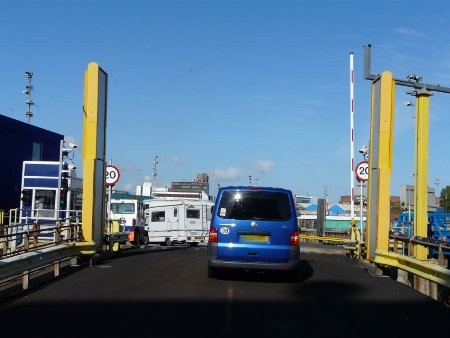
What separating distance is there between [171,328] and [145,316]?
2.66ft

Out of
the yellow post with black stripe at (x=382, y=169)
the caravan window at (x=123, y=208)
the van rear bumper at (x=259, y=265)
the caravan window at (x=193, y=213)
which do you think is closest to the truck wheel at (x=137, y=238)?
the caravan window at (x=123, y=208)

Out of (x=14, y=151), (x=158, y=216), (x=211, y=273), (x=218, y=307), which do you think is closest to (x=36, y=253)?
(x=211, y=273)

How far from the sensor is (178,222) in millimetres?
32312

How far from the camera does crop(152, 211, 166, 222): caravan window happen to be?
3297cm

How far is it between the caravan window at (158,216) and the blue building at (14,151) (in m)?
7.01

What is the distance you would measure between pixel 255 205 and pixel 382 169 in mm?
4124

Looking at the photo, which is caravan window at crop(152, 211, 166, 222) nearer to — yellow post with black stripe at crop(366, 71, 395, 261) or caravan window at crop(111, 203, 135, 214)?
caravan window at crop(111, 203, 135, 214)

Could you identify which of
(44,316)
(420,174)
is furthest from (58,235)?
(420,174)

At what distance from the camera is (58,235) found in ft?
42.1

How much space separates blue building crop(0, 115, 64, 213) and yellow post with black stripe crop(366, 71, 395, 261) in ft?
62.3

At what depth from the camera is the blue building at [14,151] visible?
27.7 metres

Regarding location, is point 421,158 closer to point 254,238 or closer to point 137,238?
point 254,238

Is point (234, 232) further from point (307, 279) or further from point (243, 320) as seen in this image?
point (243, 320)

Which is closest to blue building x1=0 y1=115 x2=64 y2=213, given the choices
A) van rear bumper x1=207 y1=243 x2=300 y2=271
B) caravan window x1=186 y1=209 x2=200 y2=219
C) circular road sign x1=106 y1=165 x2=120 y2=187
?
caravan window x1=186 y1=209 x2=200 y2=219
